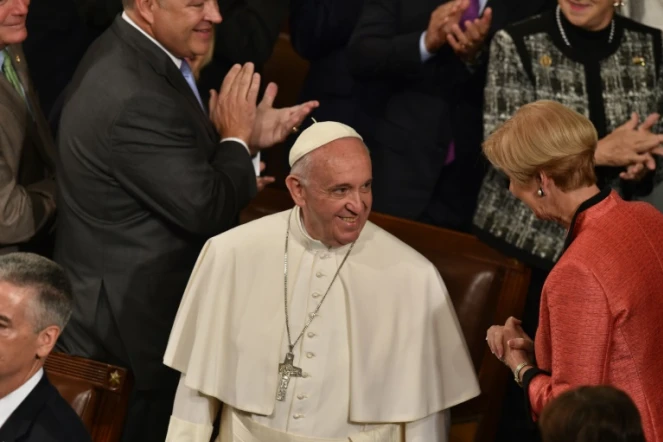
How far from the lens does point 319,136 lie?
411 cm

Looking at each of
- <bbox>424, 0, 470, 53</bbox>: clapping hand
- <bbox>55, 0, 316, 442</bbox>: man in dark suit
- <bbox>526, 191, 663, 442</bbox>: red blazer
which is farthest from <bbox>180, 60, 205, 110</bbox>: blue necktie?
<bbox>526, 191, 663, 442</bbox>: red blazer

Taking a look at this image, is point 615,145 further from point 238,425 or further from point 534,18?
point 238,425

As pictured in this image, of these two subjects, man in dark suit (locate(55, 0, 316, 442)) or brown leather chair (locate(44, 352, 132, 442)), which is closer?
brown leather chair (locate(44, 352, 132, 442))

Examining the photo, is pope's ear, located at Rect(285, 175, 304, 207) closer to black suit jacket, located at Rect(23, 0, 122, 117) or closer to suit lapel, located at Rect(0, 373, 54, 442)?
suit lapel, located at Rect(0, 373, 54, 442)

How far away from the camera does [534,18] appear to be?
478cm

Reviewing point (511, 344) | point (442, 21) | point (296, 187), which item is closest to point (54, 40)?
point (442, 21)

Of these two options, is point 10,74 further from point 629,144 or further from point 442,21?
point 629,144

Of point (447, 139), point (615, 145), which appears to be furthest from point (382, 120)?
point (615, 145)

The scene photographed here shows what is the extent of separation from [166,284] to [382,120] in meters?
1.28

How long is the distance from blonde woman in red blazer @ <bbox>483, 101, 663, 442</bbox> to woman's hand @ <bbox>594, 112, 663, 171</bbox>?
103cm

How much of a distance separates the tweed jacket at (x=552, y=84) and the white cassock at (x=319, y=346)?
671 mm

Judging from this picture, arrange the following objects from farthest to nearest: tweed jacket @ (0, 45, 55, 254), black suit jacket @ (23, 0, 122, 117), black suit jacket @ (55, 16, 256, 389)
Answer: black suit jacket @ (23, 0, 122, 117) → tweed jacket @ (0, 45, 55, 254) → black suit jacket @ (55, 16, 256, 389)

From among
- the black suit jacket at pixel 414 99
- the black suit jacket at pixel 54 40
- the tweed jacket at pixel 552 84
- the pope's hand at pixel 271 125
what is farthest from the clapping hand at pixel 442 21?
the black suit jacket at pixel 54 40

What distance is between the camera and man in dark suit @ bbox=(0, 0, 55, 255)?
15.0ft
